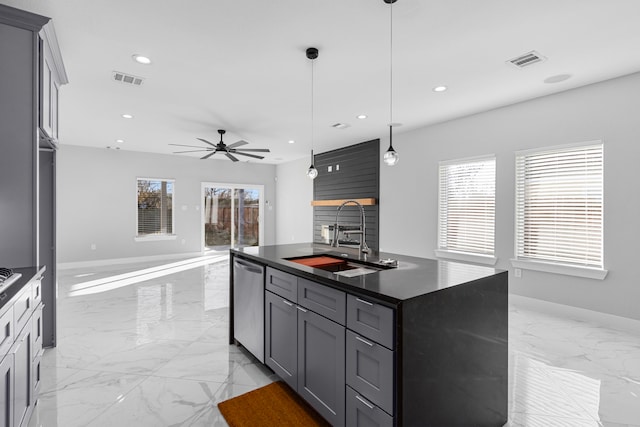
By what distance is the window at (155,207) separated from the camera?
784cm

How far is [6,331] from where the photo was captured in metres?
1.44

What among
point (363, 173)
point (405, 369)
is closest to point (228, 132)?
point (363, 173)

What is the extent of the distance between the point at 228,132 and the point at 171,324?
11.7ft

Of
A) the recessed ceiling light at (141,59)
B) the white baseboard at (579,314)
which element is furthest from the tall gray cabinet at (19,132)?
the white baseboard at (579,314)

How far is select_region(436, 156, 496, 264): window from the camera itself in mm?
4695

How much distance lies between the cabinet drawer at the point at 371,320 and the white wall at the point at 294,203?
22.4 ft

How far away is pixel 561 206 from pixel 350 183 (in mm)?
3934

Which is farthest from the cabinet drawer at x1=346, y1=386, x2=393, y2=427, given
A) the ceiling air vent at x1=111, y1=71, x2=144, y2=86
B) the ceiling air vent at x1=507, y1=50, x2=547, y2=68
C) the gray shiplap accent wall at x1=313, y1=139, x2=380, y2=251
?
the gray shiplap accent wall at x1=313, y1=139, x2=380, y2=251

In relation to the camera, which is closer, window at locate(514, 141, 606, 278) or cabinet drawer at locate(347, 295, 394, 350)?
cabinet drawer at locate(347, 295, 394, 350)

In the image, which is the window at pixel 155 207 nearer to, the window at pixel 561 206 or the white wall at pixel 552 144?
the white wall at pixel 552 144

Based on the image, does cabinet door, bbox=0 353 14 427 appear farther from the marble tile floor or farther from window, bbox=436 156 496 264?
window, bbox=436 156 496 264

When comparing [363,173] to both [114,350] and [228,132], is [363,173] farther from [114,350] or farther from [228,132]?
[114,350]

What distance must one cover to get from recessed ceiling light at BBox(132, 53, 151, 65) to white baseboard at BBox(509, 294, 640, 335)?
16.7 ft

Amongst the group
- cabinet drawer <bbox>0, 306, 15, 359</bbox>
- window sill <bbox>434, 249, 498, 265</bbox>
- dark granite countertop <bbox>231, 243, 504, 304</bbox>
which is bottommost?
window sill <bbox>434, 249, 498, 265</bbox>
